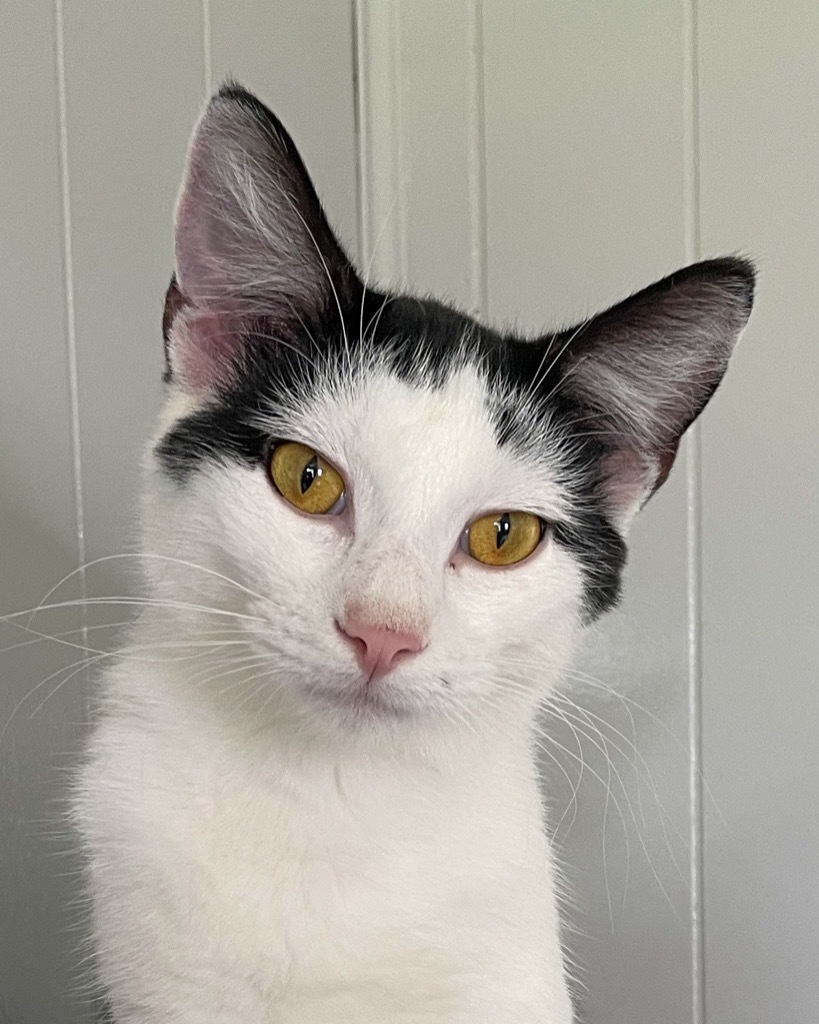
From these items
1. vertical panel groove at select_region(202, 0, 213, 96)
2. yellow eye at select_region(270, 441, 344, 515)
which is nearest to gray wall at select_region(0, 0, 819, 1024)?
vertical panel groove at select_region(202, 0, 213, 96)

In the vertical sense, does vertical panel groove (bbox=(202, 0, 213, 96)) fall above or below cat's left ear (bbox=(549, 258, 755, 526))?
above

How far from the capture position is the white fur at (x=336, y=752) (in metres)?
0.70

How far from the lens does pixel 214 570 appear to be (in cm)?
75

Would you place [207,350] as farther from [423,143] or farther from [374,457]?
[423,143]

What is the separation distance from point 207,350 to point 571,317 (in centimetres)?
75

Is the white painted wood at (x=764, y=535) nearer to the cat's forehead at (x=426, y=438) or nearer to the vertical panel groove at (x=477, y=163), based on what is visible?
the vertical panel groove at (x=477, y=163)

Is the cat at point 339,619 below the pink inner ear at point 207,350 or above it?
below

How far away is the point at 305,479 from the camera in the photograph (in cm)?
75

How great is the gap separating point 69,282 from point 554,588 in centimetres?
68

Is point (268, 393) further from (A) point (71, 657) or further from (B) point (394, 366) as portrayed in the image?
(A) point (71, 657)

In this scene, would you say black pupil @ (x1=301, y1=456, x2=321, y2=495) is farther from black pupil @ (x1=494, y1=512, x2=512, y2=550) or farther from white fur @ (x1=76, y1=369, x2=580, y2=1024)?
black pupil @ (x1=494, y1=512, x2=512, y2=550)

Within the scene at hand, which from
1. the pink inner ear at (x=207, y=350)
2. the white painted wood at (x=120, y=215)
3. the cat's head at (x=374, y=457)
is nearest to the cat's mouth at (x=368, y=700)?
the cat's head at (x=374, y=457)

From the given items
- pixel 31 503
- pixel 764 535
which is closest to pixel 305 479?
pixel 31 503

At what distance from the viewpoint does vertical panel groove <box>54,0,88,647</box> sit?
1.08 metres
